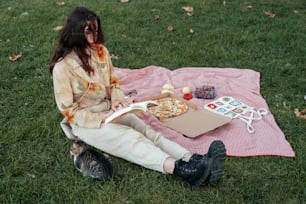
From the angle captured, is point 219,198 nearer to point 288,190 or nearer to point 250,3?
point 288,190

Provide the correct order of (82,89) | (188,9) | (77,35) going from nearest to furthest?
(77,35) → (82,89) → (188,9)

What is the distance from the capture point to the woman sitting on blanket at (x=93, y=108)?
10.2 ft

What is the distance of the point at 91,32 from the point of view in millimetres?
3186

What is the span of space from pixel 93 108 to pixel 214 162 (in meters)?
0.99

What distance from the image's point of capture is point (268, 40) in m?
5.72

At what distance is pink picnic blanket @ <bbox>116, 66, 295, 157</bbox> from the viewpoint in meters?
3.49

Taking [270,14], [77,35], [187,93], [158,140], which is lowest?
[270,14]

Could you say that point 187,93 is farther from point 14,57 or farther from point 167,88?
point 14,57

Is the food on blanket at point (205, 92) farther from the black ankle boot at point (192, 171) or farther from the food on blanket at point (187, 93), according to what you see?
the black ankle boot at point (192, 171)

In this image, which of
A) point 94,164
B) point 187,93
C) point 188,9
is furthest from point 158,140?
point 188,9

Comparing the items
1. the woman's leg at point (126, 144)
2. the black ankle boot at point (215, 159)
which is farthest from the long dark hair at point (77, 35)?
the black ankle boot at point (215, 159)

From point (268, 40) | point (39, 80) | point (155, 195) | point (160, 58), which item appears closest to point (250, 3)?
point (268, 40)

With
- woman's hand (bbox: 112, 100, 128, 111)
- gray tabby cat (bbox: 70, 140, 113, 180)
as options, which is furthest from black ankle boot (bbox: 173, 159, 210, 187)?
woman's hand (bbox: 112, 100, 128, 111)

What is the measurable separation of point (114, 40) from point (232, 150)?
2.70m
